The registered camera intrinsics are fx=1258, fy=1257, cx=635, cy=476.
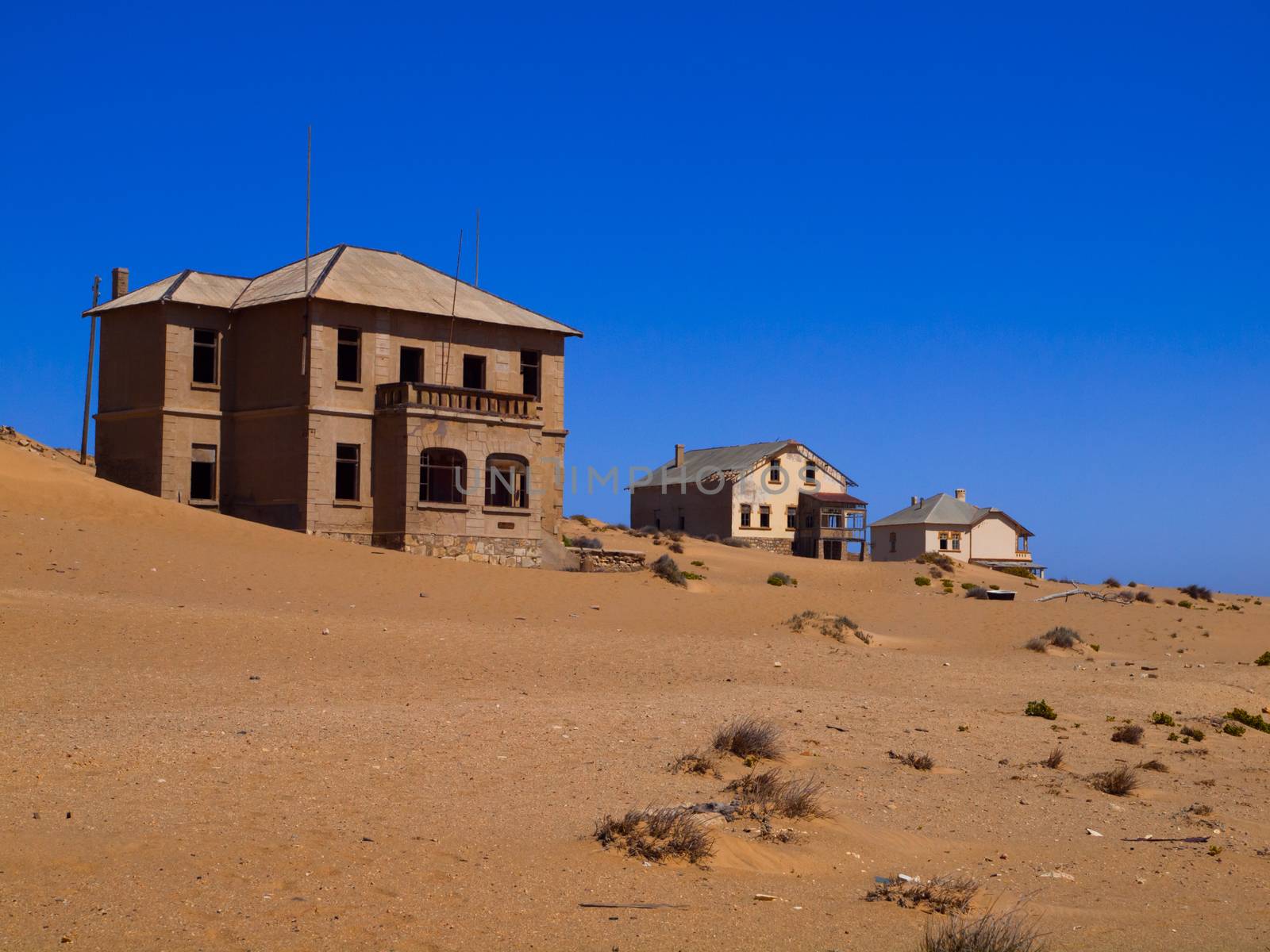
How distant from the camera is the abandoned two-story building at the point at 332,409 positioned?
31750mm

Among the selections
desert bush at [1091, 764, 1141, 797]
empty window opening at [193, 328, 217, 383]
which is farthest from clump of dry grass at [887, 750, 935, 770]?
empty window opening at [193, 328, 217, 383]

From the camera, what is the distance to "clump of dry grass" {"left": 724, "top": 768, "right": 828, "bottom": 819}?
9695 mm

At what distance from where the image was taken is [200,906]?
22.2 feet

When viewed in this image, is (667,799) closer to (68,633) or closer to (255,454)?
(68,633)

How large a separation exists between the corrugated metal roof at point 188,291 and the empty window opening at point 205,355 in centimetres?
81

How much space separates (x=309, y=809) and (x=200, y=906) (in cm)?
202

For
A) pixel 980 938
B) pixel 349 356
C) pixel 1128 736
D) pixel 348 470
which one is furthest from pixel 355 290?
pixel 980 938

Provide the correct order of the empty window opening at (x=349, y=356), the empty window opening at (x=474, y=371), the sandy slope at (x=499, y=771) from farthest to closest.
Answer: the empty window opening at (x=474, y=371)
the empty window opening at (x=349, y=356)
the sandy slope at (x=499, y=771)

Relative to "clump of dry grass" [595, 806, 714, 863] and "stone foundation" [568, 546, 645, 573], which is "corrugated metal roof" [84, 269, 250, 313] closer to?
"stone foundation" [568, 546, 645, 573]

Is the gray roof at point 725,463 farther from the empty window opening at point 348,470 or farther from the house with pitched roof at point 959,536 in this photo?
the empty window opening at point 348,470

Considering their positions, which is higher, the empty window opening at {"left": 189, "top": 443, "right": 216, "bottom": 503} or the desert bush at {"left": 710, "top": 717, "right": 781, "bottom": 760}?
the empty window opening at {"left": 189, "top": 443, "right": 216, "bottom": 503}

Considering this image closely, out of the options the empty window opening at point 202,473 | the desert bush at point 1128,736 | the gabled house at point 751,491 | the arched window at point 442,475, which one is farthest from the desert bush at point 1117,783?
the gabled house at point 751,491

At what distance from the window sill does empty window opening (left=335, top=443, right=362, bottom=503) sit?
1.76 m

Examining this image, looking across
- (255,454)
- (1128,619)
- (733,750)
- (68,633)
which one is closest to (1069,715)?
(733,750)
